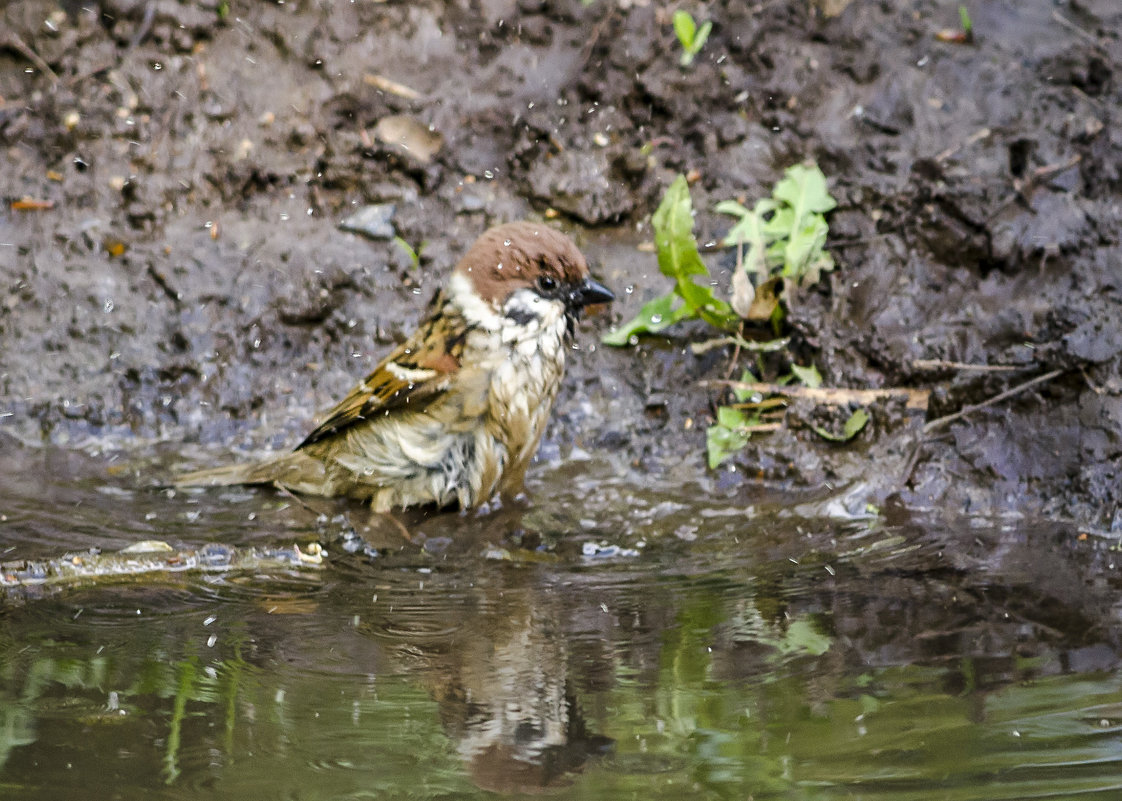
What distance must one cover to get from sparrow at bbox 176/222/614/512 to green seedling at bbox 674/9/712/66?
1.69m

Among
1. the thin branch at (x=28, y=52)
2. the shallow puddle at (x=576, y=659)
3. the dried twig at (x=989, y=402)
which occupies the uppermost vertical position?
the thin branch at (x=28, y=52)

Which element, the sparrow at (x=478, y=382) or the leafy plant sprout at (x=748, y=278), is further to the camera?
the leafy plant sprout at (x=748, y=278)

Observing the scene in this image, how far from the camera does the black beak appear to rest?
4.19 metres

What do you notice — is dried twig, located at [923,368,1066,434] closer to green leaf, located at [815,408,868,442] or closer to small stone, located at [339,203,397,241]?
green leaf, located at [815,408,868,442]

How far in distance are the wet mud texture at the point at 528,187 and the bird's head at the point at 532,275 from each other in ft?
2.52

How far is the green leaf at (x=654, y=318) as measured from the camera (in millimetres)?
4836

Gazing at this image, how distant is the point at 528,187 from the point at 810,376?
160 centimetres

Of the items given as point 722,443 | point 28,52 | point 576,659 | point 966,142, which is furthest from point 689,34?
point 576,659

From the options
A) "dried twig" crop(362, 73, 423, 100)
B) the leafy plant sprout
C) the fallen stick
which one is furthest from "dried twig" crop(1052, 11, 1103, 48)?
"dried twig" crop(362, 73, 423, 100)

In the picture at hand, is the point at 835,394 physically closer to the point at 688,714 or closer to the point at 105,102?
the point at 688,714

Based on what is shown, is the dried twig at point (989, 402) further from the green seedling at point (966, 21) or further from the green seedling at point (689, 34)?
the green seedling at point (689, 34)

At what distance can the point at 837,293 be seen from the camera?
4770 mm

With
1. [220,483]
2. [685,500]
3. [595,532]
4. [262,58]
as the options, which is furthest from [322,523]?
[262,58]

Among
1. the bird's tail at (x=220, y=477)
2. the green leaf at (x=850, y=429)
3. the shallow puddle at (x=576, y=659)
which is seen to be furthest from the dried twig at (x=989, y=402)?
the bird's tail at (x=220, y=477)
